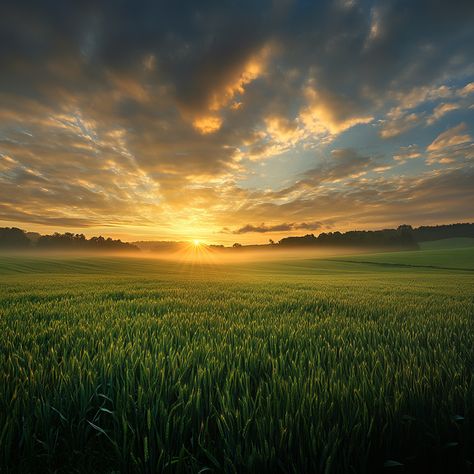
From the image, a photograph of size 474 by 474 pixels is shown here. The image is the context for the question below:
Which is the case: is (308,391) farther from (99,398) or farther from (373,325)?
(373,325)

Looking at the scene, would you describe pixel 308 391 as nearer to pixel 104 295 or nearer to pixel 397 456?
pixel 397 456

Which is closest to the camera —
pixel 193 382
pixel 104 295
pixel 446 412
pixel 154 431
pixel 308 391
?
pixel 154 431

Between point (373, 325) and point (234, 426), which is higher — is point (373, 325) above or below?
below

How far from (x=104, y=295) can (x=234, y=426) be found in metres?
7.68

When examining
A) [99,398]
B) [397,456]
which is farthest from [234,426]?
[99,398]

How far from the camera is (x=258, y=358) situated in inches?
95.5

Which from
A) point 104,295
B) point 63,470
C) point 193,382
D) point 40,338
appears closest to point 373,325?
point 193,382

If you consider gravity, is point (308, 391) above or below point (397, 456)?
above

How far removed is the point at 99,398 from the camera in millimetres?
1785

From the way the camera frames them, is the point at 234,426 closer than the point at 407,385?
Yes

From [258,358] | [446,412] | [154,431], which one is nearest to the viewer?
[154,431]

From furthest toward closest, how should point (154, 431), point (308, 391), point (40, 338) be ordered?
point (40, 338) < point (308, 391) < point (154, 431)

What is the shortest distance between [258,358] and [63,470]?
1612 millimetres

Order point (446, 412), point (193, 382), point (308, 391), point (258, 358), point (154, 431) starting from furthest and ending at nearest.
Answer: point (258, 358), point (193, 382), point (308, 391), point (446, 412), point (154, 431)
